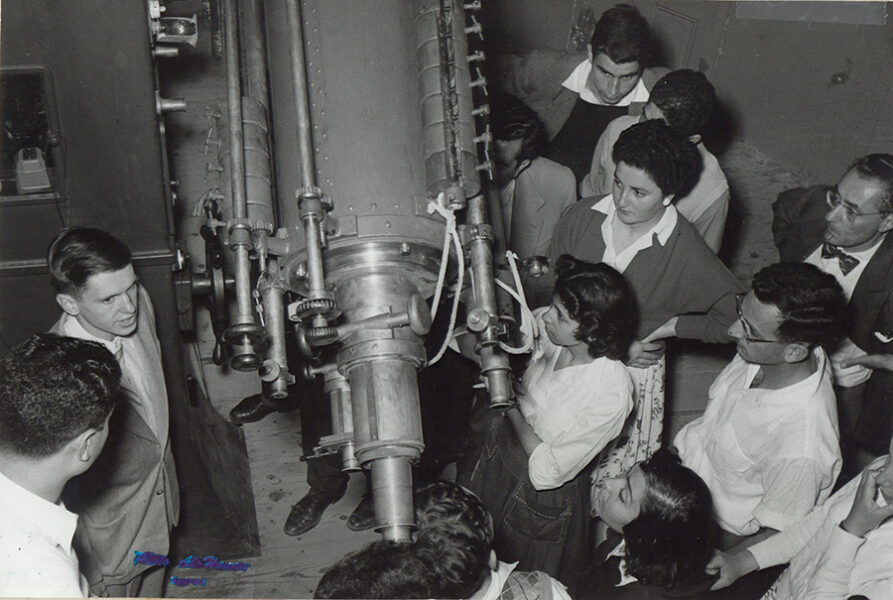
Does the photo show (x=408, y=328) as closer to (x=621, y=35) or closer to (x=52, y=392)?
(x=52, y=392)

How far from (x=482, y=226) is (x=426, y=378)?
5.19ft

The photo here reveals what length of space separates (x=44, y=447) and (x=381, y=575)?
33.3 inches

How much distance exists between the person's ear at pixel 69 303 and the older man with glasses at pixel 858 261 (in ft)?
8.22

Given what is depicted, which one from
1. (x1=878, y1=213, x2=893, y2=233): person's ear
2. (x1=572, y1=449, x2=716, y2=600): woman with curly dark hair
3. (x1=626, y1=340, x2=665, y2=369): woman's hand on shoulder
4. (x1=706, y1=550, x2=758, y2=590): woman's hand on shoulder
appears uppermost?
(x1=878, y1=213, x2=893, y2=233): person's ear

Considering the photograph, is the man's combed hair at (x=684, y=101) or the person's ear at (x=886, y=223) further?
the man's combed hair at (x=684, y=101)

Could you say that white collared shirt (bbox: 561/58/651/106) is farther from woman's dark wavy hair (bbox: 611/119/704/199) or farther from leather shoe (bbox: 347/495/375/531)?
leather shoe (bbox: 347/495/375/531)

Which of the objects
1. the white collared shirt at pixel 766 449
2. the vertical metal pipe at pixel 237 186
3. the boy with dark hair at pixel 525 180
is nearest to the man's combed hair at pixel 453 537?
the vertical metal pipe at pixel 237 186

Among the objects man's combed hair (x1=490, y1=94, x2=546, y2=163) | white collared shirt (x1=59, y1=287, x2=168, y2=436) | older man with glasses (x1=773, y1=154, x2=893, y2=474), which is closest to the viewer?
white collared shirt (x1=59, y1=287, x2=168, y2=436)

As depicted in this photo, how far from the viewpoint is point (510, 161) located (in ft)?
11.5

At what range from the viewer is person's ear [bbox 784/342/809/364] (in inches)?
102

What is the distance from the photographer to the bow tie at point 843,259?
10.0 feet

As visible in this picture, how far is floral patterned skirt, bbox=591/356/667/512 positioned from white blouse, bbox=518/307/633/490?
0.38 meters

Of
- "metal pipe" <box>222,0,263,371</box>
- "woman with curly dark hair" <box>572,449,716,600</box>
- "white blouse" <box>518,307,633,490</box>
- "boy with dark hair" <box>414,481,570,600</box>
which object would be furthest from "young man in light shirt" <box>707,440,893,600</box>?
"metal pipe" <box>222,0,263,371</box>

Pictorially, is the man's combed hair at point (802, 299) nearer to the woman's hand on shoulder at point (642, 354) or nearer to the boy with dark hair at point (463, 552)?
the woman's hand on shoulder at point (642, 354)
